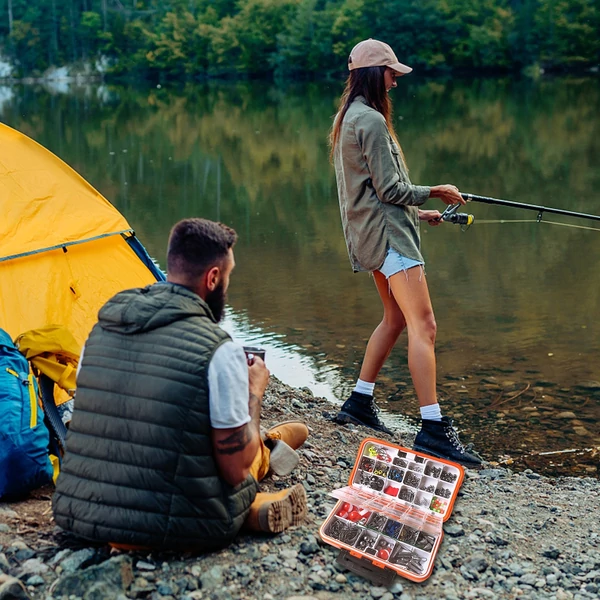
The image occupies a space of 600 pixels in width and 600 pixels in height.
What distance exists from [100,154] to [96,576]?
19.5m

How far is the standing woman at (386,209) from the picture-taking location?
14.5 feet

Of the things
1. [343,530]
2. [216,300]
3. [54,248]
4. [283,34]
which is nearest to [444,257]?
[54,248]

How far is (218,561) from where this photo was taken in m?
3.05

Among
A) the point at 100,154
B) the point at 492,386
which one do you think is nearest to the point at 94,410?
the point at 492,386

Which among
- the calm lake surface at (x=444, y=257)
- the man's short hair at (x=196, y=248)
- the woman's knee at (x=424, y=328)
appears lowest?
the calm lake surface at (x=444, y=257)

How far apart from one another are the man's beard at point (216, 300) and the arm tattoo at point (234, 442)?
19.2 inches

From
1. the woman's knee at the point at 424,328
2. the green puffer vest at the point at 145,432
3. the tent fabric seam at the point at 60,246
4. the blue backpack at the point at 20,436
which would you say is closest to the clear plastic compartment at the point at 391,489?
the woman's knee at the point at 424,328

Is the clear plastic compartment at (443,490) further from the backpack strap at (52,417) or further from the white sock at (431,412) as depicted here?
the backpack strap at (52,417)

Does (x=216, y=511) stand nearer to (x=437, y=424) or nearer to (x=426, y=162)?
(x=437, y=424)

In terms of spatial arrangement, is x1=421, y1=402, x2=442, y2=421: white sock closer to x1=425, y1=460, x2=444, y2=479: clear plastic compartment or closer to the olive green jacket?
x1=425, y1=460, x2=444, y2=479: clear plastic compartment

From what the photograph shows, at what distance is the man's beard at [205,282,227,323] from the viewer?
3100 millimetres

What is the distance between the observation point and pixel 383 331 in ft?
16.0

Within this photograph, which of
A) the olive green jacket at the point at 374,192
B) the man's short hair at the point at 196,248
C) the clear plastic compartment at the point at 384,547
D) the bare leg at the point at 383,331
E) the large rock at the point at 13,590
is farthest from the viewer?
the bare leg at the point at 383,331

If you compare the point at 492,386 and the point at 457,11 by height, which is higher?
the point at 457,11
